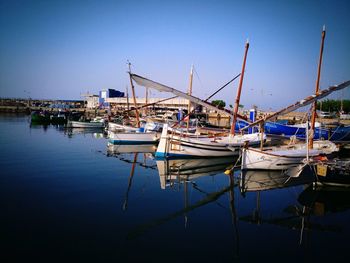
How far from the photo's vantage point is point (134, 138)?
29.4m

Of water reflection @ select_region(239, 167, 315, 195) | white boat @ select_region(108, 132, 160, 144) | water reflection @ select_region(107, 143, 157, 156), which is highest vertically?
white boat @ select_region(108, 132, 160, 144)

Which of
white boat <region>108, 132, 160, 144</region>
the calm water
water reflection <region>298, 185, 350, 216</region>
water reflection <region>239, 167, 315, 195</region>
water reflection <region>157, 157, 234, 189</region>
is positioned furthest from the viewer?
white boat <region>108, 132, 160, 144</region>

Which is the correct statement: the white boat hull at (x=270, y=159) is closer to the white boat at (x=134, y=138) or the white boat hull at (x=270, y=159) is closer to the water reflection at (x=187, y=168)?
the water reflection at (x=187, y=168)

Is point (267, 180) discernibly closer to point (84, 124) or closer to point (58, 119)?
point (84, 124)

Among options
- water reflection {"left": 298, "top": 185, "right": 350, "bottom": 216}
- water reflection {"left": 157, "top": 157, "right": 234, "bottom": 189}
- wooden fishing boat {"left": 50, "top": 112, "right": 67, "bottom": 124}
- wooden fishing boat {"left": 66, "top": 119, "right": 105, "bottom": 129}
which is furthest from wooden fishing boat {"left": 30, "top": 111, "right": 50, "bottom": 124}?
water reflection {"left": 298, "top": 185, "right": 350, "bottom": 216}

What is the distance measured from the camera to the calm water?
706cm

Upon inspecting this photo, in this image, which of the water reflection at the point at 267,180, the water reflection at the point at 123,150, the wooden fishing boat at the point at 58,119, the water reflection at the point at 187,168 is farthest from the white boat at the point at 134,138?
the wooden fishing boat at the point at 58,119

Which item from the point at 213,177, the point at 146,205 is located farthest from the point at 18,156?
the point at 213,177

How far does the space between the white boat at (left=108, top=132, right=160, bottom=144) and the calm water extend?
12019 mm

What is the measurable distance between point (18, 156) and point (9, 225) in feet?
45.8

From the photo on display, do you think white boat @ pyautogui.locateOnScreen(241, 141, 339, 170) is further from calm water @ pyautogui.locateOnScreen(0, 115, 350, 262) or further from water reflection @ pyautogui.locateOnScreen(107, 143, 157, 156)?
water reflection @ pyautogui.locateOnScreen(107, 143, 157, 156)

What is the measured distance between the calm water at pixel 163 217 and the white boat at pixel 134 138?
12019 mm

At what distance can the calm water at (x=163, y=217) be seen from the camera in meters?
7.06

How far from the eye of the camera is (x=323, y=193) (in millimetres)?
12602
